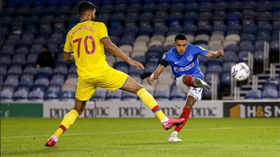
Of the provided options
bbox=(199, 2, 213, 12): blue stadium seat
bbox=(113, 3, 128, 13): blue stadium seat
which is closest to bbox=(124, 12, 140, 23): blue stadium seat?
bbox=(113, 3, 128, 13): blue stadium seat

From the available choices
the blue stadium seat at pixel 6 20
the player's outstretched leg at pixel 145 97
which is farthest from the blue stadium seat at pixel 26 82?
the player's outstretched leg at pixel 145 97

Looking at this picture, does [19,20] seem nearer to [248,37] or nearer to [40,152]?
[248,37]

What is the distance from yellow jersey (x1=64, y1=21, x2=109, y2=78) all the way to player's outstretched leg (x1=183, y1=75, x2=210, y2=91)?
1697 millimetres

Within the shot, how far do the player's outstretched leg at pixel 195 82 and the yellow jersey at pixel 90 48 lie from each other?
5.57ft

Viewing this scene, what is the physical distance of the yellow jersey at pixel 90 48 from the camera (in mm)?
7305

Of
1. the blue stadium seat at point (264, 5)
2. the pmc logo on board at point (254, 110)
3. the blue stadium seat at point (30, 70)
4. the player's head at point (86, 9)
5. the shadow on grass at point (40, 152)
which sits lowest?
the pmc logo on board at point (254, 110)

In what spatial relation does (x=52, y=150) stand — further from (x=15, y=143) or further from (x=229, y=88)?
(x=229, y=88)

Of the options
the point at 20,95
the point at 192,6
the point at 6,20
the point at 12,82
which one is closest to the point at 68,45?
the point at 20,95

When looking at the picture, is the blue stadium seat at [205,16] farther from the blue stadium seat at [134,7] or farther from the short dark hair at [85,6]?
the short dark hair at [85,6]

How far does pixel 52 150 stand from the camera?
7207 mm

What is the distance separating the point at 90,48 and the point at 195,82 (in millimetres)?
1971

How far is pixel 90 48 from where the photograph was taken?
7320 mm

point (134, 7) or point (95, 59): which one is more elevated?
point (134, 7)

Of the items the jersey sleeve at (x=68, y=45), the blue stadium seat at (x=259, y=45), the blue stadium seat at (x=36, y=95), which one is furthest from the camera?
the blue stadium seat at (x=36, y=95)
